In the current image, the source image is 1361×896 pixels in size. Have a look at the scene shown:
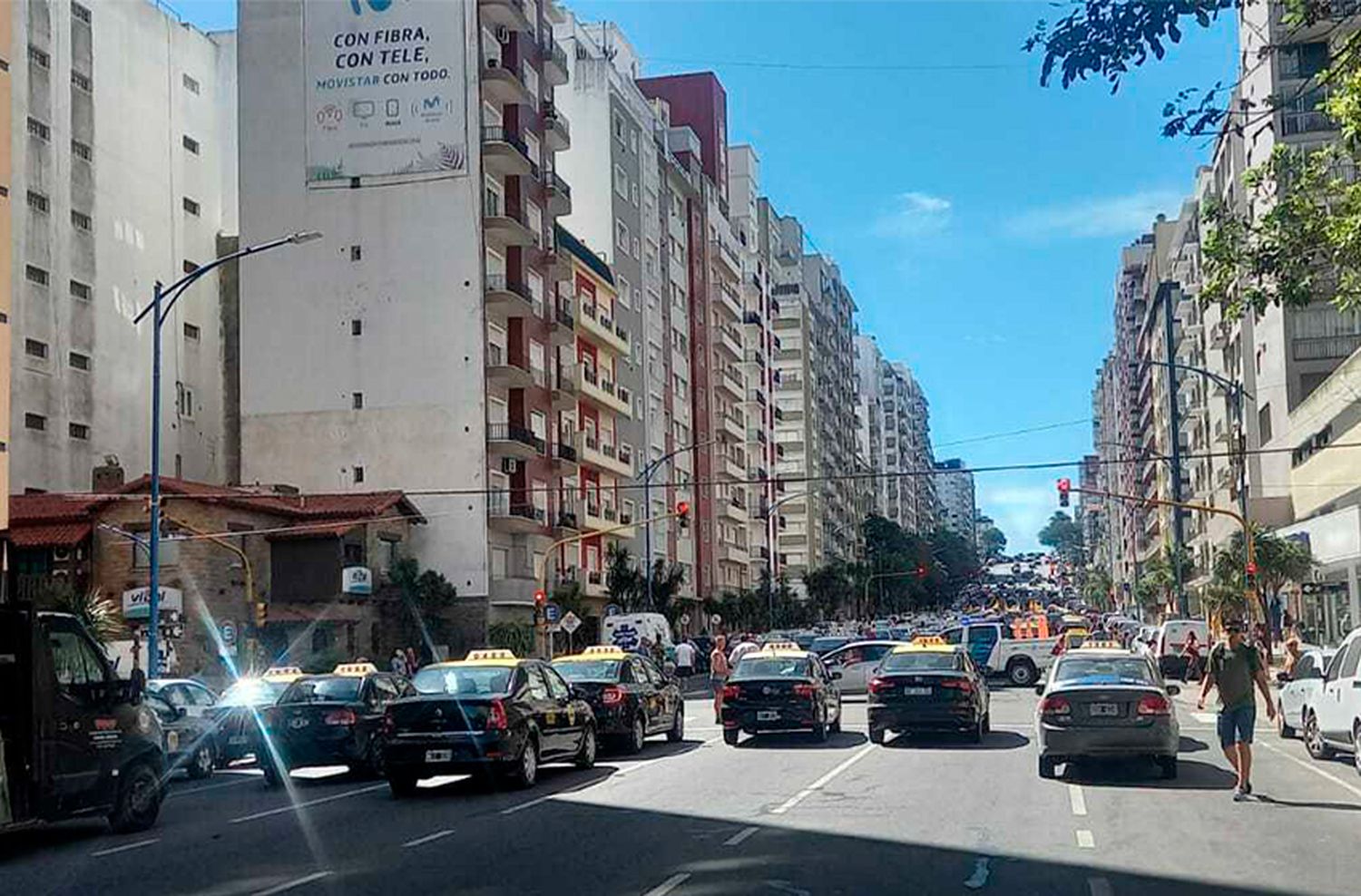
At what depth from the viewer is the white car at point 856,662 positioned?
39.5m

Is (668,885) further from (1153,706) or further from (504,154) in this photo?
(504,154)

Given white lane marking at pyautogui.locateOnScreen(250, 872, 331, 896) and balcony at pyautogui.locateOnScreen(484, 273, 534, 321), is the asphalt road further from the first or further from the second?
balcony at pyautogui.locateOnScreen(484, 273, 534, 321)

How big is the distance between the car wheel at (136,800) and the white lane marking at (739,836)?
645 cm

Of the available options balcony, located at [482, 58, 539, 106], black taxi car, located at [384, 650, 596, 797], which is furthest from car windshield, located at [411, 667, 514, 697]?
balcony, located at [482, 58, 539, 106]

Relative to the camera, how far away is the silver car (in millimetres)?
17734

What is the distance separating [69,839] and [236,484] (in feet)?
154

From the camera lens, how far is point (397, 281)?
5809cm

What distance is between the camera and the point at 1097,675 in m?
18.8

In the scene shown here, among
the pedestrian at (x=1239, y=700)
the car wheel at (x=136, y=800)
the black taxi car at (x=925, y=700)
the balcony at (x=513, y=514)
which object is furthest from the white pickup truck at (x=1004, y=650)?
the car wheel at (x=136, y=800)

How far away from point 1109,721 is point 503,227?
4402 cm

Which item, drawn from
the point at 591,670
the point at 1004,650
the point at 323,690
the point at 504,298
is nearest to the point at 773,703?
the point at 591,670

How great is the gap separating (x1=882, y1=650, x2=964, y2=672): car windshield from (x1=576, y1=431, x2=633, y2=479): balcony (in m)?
42.9

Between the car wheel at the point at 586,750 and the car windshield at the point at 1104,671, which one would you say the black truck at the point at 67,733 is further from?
the car windshield at the point at 1104,671

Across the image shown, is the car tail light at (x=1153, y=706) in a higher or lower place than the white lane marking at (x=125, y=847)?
higher
